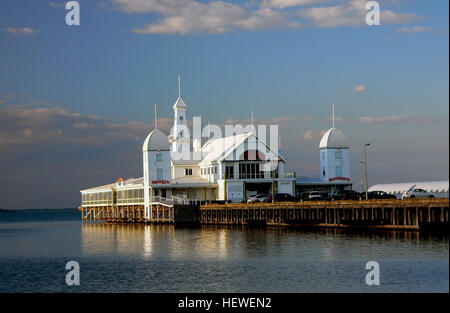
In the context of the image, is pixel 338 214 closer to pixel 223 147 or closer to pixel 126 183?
pixel 223 147

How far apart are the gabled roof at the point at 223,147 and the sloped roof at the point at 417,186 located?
15.5 m

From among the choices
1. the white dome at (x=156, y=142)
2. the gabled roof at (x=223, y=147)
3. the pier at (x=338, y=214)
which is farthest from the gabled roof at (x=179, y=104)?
the pier at (x=338, y=214)

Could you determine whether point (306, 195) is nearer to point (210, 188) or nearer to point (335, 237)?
point (210, 188)

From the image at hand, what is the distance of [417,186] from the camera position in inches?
3703

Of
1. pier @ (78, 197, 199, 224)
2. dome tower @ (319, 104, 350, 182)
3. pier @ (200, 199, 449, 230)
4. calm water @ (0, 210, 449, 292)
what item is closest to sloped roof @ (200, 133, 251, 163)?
pier @ (78, 197, 199, 224)

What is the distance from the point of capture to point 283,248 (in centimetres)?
5875

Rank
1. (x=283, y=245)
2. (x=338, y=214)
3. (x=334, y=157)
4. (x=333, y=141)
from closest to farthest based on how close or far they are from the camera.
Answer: (x=283, y=245) < (x=338, y=214) < (x=334, y=157) < (x=333, y=141)

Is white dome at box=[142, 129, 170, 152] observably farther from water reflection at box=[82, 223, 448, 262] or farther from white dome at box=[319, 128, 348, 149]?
water reflection at box=[82, 223, 448, 262]

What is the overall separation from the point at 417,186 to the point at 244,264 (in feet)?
164

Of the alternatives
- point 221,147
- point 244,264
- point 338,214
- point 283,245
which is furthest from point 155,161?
point 244,264

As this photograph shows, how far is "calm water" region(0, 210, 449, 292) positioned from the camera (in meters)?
41.0
